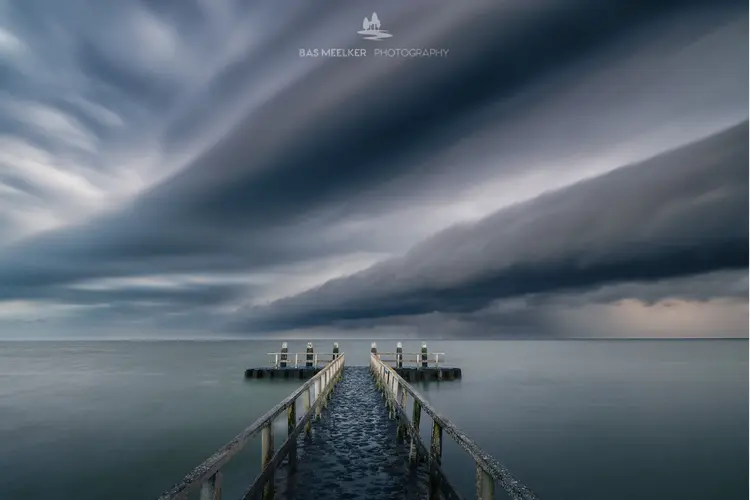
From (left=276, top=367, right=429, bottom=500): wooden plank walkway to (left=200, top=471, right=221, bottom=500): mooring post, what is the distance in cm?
273

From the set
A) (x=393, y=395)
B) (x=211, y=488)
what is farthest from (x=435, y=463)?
(x=393, y=395)

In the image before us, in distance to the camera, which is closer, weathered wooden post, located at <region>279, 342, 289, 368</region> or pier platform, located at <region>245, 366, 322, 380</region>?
pier platform, located at <region>245, 366, 322, 380</region>

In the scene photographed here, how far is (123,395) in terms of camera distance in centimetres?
3706

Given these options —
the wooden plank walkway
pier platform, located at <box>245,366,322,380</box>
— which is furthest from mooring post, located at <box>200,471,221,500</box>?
pier platform, located at <box>245,366,322,380</box>

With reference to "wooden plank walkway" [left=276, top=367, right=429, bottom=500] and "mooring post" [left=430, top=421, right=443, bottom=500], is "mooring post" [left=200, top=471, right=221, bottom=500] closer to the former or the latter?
"wooden plank walkway" [left=276, top=367, right=429, bottom=500]

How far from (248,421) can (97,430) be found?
774 cm

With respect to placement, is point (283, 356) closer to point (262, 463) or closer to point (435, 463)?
point (262, 463)

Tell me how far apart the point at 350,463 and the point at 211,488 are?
4750 millimetres

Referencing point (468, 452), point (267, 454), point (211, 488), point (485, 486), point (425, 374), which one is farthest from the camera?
point (425, 374)

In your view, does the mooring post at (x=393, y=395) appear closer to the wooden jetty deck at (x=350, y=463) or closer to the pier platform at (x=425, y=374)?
the wooden jetty deck at (x=350, y=463)

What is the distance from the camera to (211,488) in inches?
170

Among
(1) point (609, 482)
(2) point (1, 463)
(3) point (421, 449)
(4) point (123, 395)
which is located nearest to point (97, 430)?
(2) point (1, 463)

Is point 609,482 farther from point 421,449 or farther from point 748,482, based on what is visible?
point 421,449

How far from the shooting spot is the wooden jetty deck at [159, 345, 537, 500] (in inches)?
173
